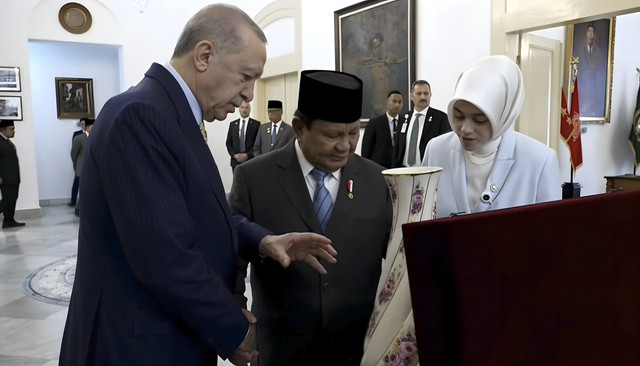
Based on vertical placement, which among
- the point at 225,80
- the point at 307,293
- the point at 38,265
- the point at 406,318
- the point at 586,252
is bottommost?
the point at 38,265

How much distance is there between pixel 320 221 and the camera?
139 cm

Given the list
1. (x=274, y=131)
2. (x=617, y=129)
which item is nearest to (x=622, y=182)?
(x=617, y=129)

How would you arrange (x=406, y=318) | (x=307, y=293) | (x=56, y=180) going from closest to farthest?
(x=406, y=318) < (x=307, y=293) < (x=56, y=180)

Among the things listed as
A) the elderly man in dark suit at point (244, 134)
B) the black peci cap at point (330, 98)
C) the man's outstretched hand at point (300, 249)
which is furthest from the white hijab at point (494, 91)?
the elderly man in dark suit at point (244, 134)

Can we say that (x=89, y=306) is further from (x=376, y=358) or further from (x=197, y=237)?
(x=376, y=358)

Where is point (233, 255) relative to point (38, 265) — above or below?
above

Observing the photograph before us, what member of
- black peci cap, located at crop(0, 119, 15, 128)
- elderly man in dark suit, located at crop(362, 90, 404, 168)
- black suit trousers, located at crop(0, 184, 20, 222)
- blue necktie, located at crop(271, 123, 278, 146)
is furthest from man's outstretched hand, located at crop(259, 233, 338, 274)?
black peci cap, located at crop(0, 119, 15, 128)

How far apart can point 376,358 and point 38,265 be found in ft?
18.1

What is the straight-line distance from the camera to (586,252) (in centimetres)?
51

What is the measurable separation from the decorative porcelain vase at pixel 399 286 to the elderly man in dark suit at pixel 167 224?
292mm

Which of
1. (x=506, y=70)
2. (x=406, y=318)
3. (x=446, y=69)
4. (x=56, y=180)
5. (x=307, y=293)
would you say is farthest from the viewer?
(x=56, y=180)

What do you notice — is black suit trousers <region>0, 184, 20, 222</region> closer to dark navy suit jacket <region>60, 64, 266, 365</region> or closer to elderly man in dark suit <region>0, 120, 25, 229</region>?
elderly man in dark suit <region>0, 120, 25, 229</region>

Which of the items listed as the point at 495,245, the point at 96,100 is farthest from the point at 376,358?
the point at 96,100

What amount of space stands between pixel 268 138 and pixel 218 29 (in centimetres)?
723
